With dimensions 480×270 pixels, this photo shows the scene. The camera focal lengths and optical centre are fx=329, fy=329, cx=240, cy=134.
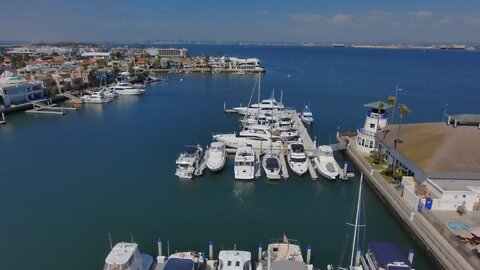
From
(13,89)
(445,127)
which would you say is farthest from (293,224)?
(13,89)

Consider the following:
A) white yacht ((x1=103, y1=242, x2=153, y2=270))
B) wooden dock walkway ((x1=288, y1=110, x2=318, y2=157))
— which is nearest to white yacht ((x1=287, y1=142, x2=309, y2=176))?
wooden dock walkway ((x1=288, y1=110, x2=318, y2=157))

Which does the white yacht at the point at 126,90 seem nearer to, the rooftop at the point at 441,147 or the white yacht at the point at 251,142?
the white yacht at the point at 251,142

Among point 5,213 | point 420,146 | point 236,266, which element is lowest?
point 5,213

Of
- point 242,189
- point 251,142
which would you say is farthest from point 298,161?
point 251,142

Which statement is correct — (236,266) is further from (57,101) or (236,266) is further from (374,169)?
(57,101)

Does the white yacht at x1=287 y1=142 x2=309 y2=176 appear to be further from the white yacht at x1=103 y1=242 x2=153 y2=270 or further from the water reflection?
the white yacht at x1=103 y1=242 x2=153 y2=270

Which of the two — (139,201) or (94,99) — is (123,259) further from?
(94,99)
